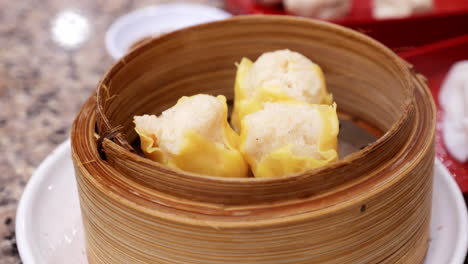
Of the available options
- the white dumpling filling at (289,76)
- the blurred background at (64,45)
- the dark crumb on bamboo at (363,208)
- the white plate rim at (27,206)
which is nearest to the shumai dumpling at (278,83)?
the white dumpling filling at (289,76)

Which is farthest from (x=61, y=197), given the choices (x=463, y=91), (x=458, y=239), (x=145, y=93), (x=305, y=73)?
(x=463, y=91)

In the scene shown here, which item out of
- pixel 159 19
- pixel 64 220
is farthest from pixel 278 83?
pixel 159 19

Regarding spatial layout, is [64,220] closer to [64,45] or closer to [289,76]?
[289,76]

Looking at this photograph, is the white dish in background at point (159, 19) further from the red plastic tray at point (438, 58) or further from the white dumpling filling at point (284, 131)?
the white dumpling filling at point (284, 131)

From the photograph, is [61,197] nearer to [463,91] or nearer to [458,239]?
[458,239]

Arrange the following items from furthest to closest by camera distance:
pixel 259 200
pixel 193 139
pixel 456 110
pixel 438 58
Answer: pixel 438 58 < pixel 456 110 < pixel 193 139 < pixel 259 200

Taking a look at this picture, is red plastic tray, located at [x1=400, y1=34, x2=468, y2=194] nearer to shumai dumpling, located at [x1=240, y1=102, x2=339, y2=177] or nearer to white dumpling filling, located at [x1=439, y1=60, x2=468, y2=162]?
white dumpling filling, located at [x1=439, y1=60, x2=468, y2=162]

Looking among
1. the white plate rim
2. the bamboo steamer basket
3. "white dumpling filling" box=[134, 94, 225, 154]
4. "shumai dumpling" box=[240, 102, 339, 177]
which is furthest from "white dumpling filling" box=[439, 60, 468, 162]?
the white plate rim
